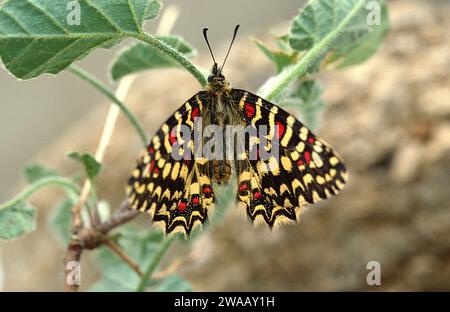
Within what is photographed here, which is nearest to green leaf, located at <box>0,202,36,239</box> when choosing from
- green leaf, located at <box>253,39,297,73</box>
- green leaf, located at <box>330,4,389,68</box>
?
green leaf, located at <box>253,39,297,73</box>

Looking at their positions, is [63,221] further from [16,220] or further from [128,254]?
[16,220]

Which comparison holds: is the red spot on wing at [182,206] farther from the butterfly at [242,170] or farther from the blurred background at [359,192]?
the blurred background at [359,192]

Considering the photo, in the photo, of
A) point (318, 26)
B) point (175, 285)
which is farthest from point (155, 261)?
point (318, 26)

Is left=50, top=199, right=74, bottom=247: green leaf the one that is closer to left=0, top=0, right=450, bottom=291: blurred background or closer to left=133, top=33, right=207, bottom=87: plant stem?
left=0, top=0, right=450, bottom=291: blurred background

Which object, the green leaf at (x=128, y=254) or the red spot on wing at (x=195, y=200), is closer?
the red spot on wing at (x=195, y=200)

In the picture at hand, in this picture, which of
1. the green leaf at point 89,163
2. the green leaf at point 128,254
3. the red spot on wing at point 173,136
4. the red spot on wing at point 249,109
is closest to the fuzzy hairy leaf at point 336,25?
the red spot on wing at point 249,109
